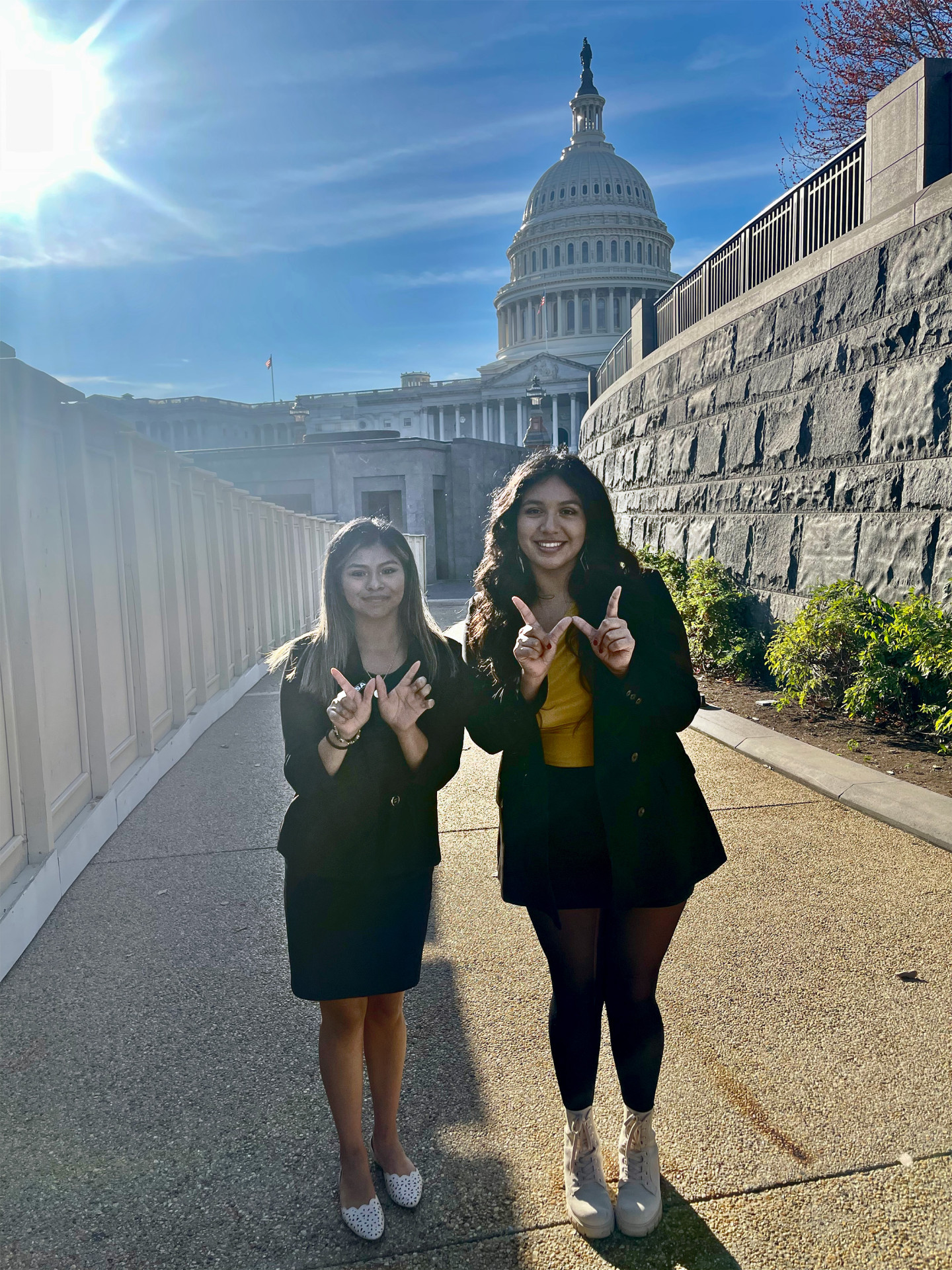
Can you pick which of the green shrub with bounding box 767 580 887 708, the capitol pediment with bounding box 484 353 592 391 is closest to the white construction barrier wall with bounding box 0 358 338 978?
the green shrub with bounding box 767 580 887 708

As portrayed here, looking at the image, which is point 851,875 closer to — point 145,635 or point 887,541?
point 887,541

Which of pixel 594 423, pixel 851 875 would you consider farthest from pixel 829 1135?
pixel 594 423

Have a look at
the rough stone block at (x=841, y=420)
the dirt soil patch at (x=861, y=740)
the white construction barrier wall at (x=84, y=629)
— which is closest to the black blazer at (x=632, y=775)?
the white construction barrier wall at (x=84, y=629)

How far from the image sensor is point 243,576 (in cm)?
1098

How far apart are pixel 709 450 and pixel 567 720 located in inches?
338

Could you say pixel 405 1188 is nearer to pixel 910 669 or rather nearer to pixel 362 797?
pixel 362 797

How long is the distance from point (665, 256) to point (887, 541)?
9716 cm

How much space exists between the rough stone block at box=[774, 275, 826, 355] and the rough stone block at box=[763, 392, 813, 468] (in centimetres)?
46

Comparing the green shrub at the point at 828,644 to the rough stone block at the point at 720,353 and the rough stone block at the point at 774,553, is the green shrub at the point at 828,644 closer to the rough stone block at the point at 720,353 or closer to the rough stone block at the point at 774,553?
the rough stone block at the point at 774,553

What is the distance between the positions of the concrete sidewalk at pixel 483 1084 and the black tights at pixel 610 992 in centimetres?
28

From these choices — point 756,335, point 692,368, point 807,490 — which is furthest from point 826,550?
point 692,368

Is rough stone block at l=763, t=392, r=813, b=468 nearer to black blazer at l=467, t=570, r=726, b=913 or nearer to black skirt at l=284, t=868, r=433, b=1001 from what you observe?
black blazer at l=467, t=570, r=726, b=913

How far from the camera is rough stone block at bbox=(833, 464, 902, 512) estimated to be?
6758mm

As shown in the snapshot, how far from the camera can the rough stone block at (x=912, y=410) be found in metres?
6.16
